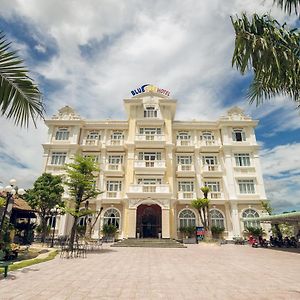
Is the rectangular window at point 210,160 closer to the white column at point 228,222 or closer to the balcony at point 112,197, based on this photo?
the white column at point 228,222

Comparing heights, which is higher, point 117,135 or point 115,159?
point 117,135

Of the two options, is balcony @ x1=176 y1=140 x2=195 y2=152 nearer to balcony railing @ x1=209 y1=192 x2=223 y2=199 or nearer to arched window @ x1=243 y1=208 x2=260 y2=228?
balcony railing @ x1=209 y1=192 x2=223 y2=199

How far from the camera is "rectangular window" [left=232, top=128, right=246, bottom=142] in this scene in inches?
1092

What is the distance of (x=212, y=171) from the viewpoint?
→ 26625 mm

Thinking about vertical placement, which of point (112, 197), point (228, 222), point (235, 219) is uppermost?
point (112, 197)

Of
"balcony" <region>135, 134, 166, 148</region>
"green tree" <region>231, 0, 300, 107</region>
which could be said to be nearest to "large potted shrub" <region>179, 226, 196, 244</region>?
"balcony" <region>135, 134, 166, 148</region>

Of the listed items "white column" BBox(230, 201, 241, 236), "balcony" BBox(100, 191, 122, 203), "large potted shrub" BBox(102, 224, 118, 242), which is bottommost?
"large potted shrub" BBox(102, 224, 118, 242)

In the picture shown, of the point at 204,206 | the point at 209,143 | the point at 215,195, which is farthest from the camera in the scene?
the point at 209,143

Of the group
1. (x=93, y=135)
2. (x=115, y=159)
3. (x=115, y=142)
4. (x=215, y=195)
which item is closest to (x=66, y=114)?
(x=93, y=135)

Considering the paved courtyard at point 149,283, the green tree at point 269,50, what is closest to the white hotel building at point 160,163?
the paved courtyard at point 149,283

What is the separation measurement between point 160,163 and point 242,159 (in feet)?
32.4

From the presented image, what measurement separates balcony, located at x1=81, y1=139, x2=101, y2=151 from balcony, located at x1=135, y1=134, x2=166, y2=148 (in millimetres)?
4870

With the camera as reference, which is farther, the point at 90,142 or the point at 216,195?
the point at 90,142

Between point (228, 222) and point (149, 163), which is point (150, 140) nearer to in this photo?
point (149, 163)
